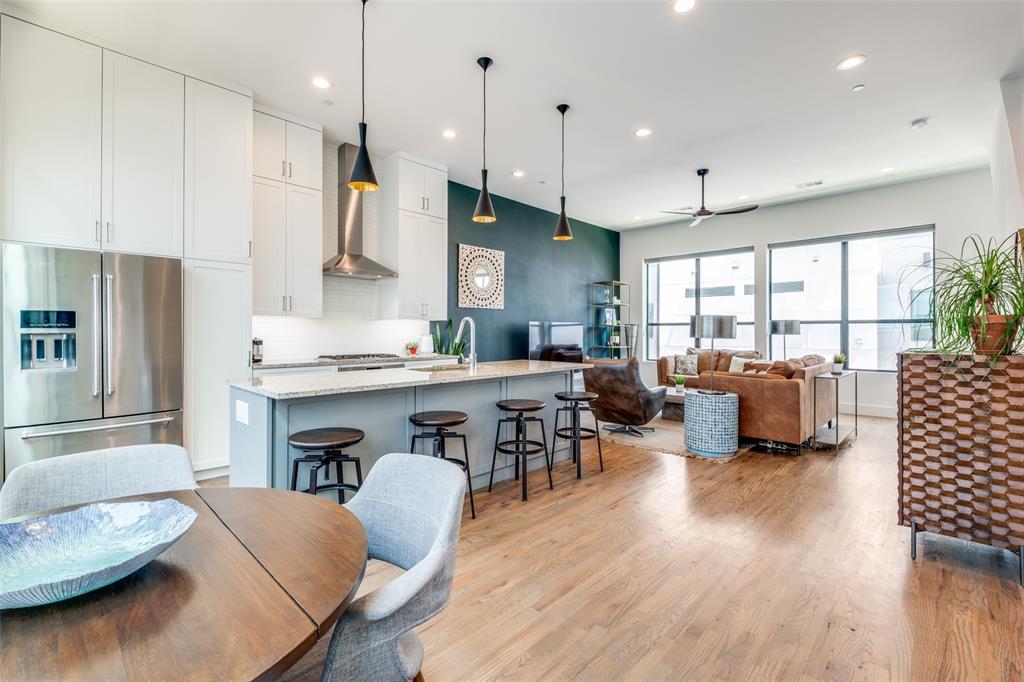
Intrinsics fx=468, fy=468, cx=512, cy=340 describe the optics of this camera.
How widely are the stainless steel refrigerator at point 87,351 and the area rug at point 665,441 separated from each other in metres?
4.11

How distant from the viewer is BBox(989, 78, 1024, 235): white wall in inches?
139

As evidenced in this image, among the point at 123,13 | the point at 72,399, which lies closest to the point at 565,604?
the point at 72,399

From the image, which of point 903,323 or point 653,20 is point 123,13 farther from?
point 903,323

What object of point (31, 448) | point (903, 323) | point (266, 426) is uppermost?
point (903, 323)

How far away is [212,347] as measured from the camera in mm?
3746

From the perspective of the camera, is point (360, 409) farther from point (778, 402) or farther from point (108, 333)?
point (778, 402)

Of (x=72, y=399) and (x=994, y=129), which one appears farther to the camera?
(x=994, y=129)

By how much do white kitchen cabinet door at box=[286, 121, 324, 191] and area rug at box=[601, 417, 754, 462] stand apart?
159 inches

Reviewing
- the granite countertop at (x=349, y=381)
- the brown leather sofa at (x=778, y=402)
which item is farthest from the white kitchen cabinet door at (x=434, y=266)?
the brown leather sofa at (x=778, y=402)

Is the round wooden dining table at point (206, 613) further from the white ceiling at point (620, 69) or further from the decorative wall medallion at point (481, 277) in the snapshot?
the decorative wall medallion at point (481, 277)

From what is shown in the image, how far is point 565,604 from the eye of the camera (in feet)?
6.79

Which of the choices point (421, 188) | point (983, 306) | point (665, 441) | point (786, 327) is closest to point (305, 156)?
point (421, 188)

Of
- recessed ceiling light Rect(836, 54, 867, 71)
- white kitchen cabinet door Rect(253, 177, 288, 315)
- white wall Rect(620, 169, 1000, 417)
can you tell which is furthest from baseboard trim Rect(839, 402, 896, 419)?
white kitchen cabinet door Rect(253, 177, 288, 315)

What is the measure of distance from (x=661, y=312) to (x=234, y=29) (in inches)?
303
